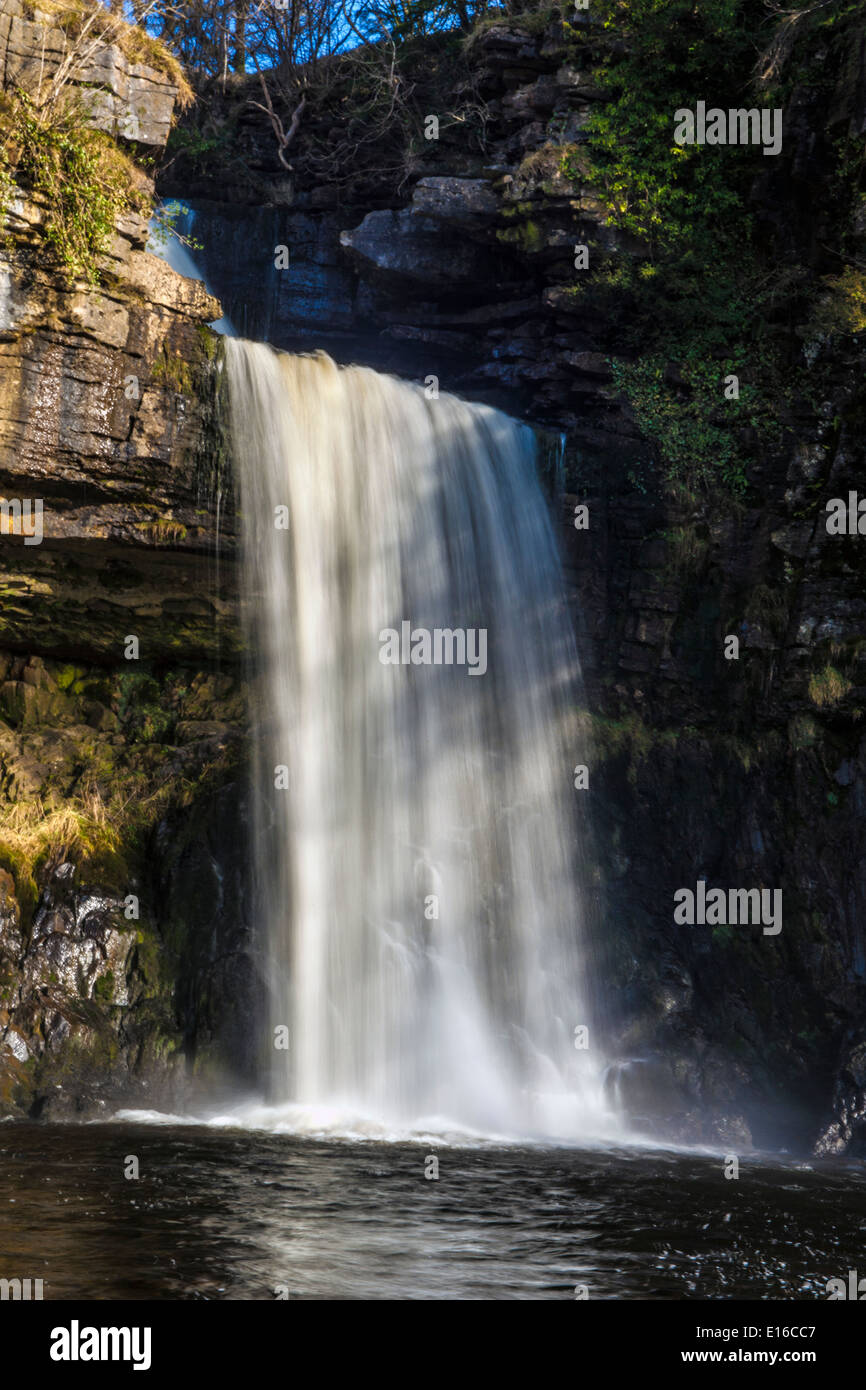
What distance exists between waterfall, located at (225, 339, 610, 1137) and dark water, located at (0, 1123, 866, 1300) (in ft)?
7.89

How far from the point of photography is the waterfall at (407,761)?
1268 centimetres

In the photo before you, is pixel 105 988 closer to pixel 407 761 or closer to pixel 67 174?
pixel 407 761

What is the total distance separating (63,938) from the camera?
1220cm

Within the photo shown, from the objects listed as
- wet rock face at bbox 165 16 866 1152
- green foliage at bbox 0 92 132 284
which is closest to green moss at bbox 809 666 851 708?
wet rock face at bbox 165 16 866 1152

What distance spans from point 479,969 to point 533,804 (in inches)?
91.3

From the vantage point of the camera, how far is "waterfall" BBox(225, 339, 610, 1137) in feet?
41.6

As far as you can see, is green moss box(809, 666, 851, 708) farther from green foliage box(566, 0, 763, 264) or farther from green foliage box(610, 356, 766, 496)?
green foliage box(566, 0, 763, 264)

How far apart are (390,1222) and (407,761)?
7215 mm

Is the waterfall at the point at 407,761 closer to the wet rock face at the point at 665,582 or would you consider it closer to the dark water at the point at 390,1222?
the wet rock face at the point at 665,582

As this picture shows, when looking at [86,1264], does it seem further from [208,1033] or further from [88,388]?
[88,388]

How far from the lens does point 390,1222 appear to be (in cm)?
733

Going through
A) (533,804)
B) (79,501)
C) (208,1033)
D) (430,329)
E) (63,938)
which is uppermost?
(430,329)

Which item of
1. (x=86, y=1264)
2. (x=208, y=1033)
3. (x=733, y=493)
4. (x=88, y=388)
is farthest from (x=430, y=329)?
(x=86, y=1264)

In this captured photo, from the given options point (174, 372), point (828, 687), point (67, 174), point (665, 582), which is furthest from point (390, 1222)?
point (67, 174)
